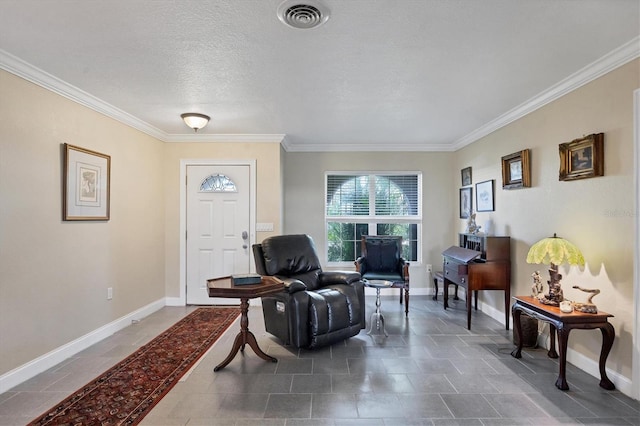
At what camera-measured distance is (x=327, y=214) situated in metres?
5.41

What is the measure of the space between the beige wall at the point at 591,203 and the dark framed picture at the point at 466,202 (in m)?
1.07

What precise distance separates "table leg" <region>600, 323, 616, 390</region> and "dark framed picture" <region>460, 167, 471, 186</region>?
2.74 metres

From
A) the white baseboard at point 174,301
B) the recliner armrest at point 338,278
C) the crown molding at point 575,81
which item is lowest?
the white baseboard at point 174,301

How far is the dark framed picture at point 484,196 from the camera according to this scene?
13.7 feet

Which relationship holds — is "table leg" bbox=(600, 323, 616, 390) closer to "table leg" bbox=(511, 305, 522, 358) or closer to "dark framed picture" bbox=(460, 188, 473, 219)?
"table leg" bbox=(511, 305, 522, 358)

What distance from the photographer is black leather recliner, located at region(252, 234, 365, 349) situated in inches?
119

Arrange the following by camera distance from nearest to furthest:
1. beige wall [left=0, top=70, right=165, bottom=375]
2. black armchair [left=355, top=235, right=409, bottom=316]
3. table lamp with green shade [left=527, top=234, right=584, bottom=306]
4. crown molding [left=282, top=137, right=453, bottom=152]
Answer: beige wall [left=0, top=70, right=165, bottom=375], table lamp with green shade [left=527, top=234, right=584, bottom=306], black armchair [left=355, top=235, right=409, bottom=316], crown molding [left=282, top=137, right=453, bottom=152]

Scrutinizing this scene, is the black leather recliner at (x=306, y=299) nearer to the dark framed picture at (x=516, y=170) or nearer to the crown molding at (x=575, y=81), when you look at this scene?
the dark framed picture at (x=516, y=170)

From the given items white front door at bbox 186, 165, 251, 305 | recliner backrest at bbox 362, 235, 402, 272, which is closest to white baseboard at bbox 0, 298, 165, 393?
white front door at bbox 186, 165, 251, 305

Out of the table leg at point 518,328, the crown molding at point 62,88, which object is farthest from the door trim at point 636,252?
the crown molding at point 62,88

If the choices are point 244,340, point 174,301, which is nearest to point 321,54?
point 244,340

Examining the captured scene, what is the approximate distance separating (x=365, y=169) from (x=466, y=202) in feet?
5.27

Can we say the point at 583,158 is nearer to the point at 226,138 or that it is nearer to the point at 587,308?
the point at 587,308

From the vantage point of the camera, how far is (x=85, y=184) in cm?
315
